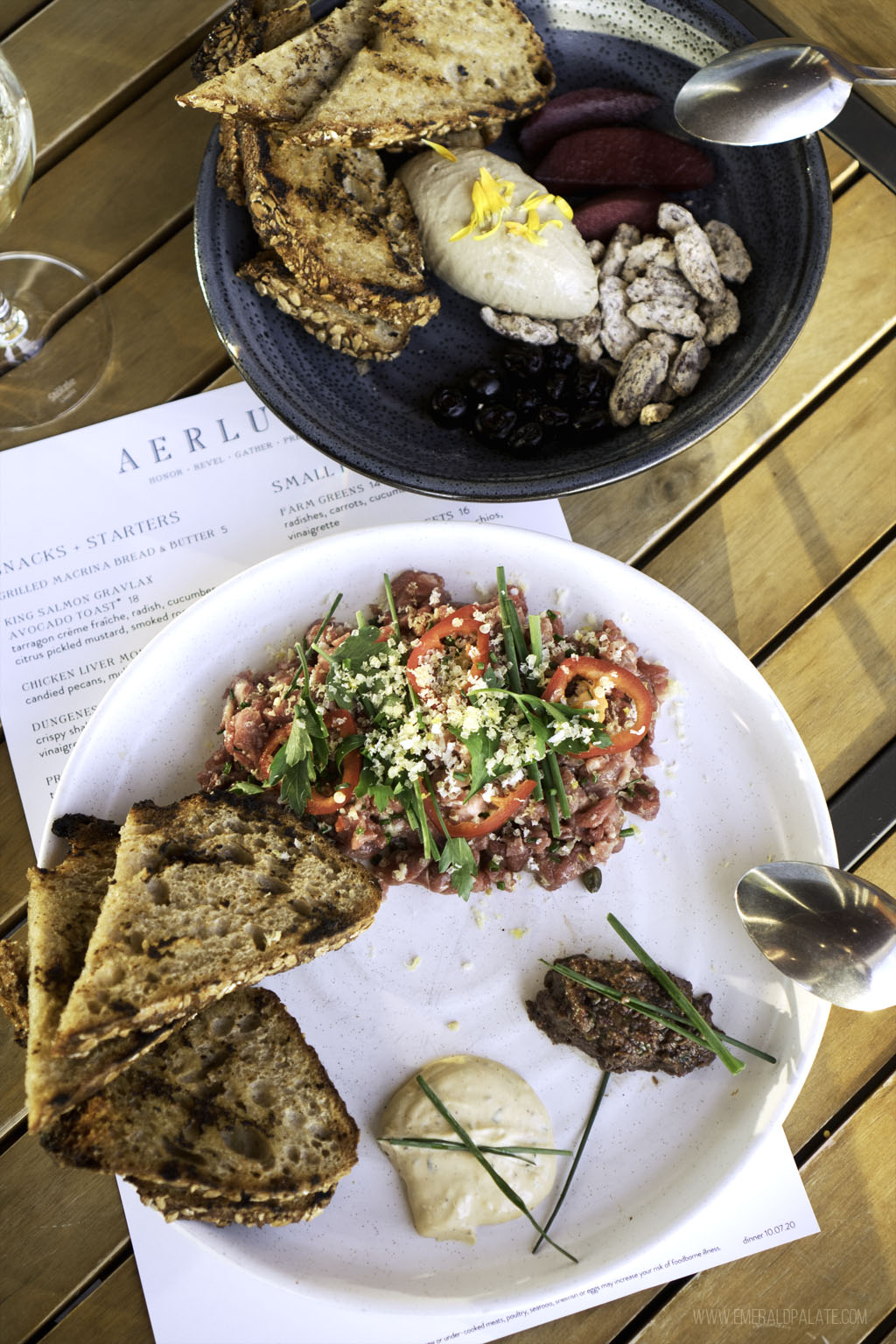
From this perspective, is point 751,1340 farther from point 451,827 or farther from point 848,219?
point 848,219

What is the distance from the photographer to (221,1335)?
144 cm

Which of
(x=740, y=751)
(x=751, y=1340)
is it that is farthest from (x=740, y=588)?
(x=751, y=1340)

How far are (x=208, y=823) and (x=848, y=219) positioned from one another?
1.59 meters

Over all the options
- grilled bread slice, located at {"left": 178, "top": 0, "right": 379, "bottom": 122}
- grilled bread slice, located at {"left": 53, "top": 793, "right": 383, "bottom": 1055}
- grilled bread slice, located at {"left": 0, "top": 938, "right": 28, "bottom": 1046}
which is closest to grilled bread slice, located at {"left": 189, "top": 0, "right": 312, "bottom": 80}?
grilled bread slice, located at {"left": 178, "top": 0, "right": 379, "bottom": 122}

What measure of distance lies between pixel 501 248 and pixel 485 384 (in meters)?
0.22

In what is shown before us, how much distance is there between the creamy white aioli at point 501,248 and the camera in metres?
1.48

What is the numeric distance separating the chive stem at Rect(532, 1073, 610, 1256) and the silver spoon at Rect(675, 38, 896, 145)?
156 cm

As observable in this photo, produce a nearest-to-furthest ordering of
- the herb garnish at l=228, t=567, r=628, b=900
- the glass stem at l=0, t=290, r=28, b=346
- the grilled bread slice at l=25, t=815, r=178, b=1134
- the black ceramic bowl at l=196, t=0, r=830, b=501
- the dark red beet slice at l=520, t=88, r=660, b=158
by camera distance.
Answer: the grilled bread slice at l=25, t=815, r=178, b=1134, the herb garnish at l=228, t=567, r=628, b=900, the black ceramic bowl at l=196, t=0, r=830, b=501, the dark red beet slice at l=520, t=88, r=660, b=158, the glass stem at l=0, t=290, r=28, b=346

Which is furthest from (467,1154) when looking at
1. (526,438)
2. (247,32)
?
(247,32)

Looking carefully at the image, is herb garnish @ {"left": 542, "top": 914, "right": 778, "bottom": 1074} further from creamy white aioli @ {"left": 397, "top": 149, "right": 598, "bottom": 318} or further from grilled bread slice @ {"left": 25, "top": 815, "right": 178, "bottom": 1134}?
creamy white aioli @ {"left": 397, "top": 149, "right": 598, "bottom": 318}

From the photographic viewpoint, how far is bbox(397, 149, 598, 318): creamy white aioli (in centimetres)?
148

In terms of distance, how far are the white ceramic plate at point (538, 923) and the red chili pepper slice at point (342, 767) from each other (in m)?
0.16

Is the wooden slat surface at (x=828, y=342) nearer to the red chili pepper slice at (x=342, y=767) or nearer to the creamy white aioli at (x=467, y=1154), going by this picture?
the red chili pepper slice at (x=342, y=767)

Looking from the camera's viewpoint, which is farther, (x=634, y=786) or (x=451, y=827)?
(x=634, y=786)
